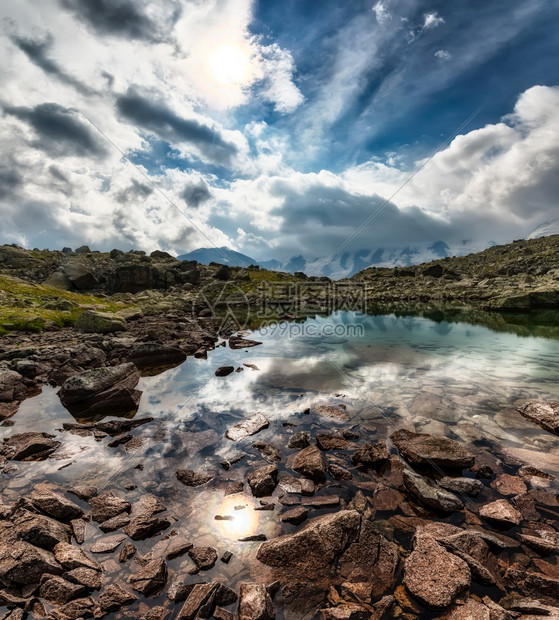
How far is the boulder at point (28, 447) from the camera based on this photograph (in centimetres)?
962

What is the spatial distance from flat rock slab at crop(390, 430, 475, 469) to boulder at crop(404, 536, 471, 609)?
3231mm

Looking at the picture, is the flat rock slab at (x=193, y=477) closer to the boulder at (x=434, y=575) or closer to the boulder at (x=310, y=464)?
the boulder at (x=310, y=464)

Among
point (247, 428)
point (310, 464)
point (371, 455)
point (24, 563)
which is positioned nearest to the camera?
point (24, 563)

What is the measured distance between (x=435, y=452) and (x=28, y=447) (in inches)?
520

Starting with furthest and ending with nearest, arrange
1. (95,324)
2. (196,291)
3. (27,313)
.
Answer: (196,291), (27,313), (95,324)

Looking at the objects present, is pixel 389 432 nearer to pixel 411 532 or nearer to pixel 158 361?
pixel 411 532

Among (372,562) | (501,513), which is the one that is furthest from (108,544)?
(501,513)

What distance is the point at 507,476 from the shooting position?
8469 millimetres

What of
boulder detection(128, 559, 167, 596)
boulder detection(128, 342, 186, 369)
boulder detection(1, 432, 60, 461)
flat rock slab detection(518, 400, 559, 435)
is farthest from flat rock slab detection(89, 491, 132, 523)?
flat rock slab detection(518, 400, 559, 435)

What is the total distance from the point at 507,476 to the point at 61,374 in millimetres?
20772

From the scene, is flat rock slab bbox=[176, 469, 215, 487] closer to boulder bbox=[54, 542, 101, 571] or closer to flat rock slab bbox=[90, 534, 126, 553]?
flat rock slab bbox=[90, 534, 126, 553]

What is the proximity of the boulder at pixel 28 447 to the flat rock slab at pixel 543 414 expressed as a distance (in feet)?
59.6

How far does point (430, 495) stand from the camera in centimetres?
733

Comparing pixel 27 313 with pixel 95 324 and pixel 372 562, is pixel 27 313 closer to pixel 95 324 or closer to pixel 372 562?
pixel 95 324
